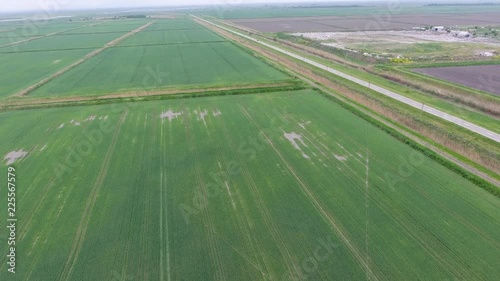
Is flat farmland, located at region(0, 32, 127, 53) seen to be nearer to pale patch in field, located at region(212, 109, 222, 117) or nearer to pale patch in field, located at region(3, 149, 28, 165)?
pale patch in field, located at region(212, 109, 222, 117)

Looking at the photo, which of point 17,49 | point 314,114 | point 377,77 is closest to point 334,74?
point 377,77

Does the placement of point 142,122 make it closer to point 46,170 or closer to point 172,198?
point 46,170

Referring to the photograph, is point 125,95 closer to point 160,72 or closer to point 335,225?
point 160,72

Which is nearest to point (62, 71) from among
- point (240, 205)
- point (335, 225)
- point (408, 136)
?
point (240, 205)

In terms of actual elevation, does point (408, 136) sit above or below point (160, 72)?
below

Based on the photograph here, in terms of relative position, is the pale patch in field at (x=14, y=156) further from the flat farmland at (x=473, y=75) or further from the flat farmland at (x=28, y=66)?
the flat farmland at (x=473, y=75)

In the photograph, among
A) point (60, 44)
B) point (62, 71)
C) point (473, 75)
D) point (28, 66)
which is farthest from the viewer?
point (60, 44)

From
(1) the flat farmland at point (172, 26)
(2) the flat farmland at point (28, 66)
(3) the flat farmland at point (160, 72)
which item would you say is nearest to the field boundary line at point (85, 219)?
(3) the flat farmland at point (160, 72)
